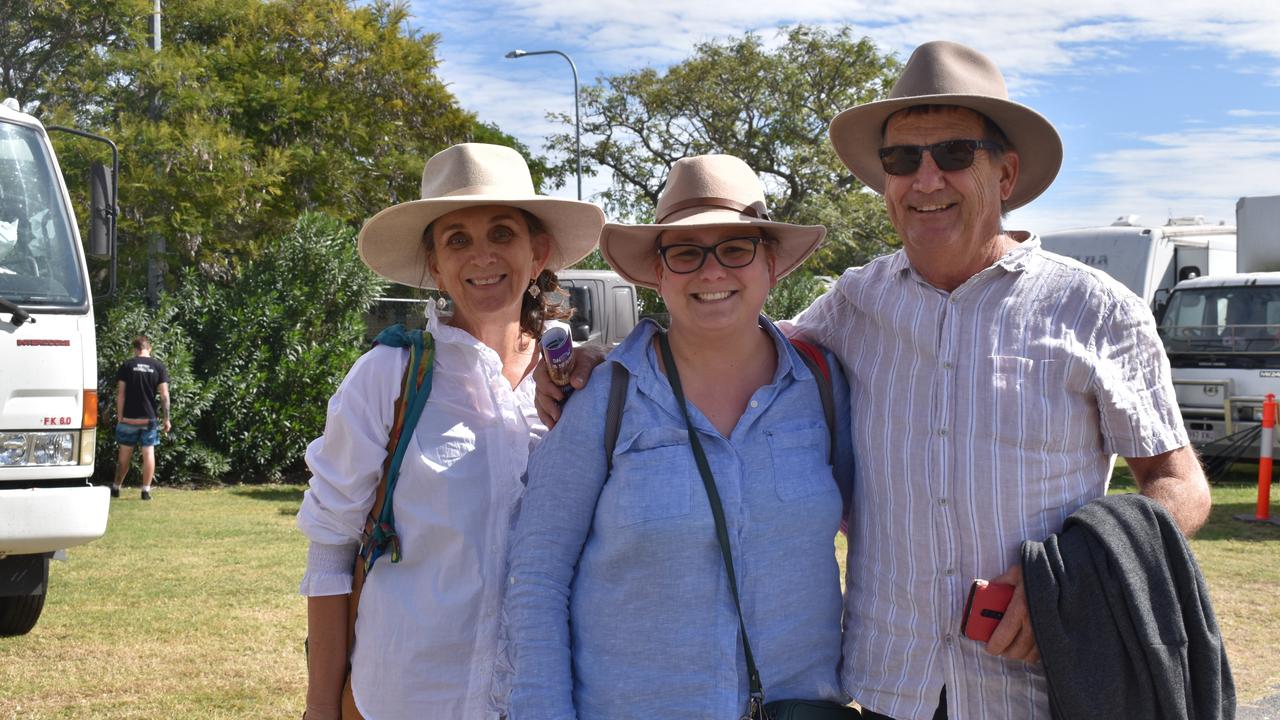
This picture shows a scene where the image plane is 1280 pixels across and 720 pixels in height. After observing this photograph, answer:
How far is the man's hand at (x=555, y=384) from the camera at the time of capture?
88.2 inches

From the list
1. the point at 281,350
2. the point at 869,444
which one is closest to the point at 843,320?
the point at 869,444

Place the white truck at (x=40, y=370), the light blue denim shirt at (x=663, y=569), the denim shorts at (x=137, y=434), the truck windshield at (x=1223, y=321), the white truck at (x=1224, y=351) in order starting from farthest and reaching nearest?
the truck windshield at (x=1223, y=321) → the white truck at (x=1224, y=351) → the denim shorts at (x=137, y=434) → the white truck at (x=40, y=370) → the light blue denim shirt at (x=663, y=569)

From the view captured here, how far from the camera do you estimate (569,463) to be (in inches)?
83.7

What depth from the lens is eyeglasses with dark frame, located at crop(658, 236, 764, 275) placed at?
228 cm

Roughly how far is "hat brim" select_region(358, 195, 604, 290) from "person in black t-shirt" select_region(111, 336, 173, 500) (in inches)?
408

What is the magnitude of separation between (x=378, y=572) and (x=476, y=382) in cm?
46

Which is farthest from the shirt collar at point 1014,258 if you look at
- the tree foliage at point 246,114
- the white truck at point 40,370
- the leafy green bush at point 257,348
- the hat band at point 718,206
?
the tree foliage at point 246,114

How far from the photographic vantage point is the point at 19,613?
21.1 ft

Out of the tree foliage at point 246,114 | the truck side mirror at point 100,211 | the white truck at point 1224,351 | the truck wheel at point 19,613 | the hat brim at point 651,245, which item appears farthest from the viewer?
the tree foliage at point 246,114

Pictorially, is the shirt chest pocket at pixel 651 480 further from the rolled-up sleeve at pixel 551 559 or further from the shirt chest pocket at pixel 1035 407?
the shirt chest pocket at pixel 1035 407

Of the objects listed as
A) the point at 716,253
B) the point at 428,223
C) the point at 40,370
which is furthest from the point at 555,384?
the point at 40,370

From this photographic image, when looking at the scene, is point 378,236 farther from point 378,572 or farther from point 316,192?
point 316,192

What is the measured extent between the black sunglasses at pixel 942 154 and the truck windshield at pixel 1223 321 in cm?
1273

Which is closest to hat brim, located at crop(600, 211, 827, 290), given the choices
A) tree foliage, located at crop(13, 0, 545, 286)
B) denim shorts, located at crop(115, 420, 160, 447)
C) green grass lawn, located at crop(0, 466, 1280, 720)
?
green grass lawn, located at crop(0, 466, 1280, 720)
